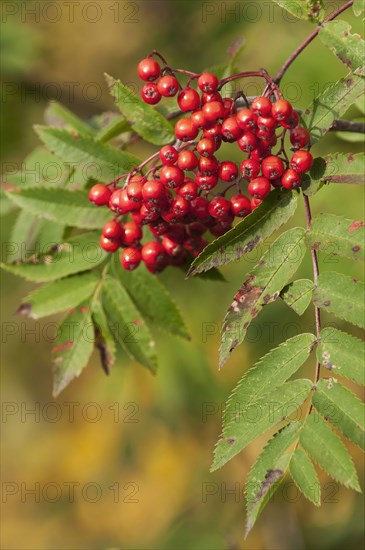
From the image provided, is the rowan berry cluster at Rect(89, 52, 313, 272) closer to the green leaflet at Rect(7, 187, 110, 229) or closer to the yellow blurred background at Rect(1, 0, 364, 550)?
the green leaflet at Rect(7, 187, 110, 229)

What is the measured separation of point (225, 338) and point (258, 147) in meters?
0.47

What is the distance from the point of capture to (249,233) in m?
1.67

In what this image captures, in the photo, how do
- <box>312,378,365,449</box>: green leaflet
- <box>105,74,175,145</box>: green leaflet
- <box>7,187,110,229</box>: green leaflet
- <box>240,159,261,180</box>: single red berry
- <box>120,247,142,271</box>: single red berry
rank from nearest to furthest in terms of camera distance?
1. <box>312,378,365,449</box>: green leaflet
2. <box>240,159,261,180</box>: single red berry
3. <box>105,74,175,145</box>: green leaflet
4. <box>120,247,142,271</box>: single red berry
5. <box>7,187,110,229</box>: green leaflet

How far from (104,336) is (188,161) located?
74 centimetres

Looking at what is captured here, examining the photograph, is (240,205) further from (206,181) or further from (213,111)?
(213,111)

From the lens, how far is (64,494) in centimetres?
488

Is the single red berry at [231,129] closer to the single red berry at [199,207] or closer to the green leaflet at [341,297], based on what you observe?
the single red berry at [199,207]

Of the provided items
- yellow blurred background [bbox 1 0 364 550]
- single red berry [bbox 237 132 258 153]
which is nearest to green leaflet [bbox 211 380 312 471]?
single red berry [bbox 237 132 258 153]

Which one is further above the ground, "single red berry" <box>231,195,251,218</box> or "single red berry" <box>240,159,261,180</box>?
"single red berry" <box>240,159,261,180</box>

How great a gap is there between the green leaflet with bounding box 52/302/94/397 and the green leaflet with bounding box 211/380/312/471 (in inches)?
29.3

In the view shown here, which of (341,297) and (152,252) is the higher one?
(341,297)

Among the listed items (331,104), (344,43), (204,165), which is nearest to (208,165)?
(204,165)

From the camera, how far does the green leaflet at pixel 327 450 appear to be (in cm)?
147

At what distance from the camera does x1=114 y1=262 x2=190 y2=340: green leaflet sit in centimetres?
228
